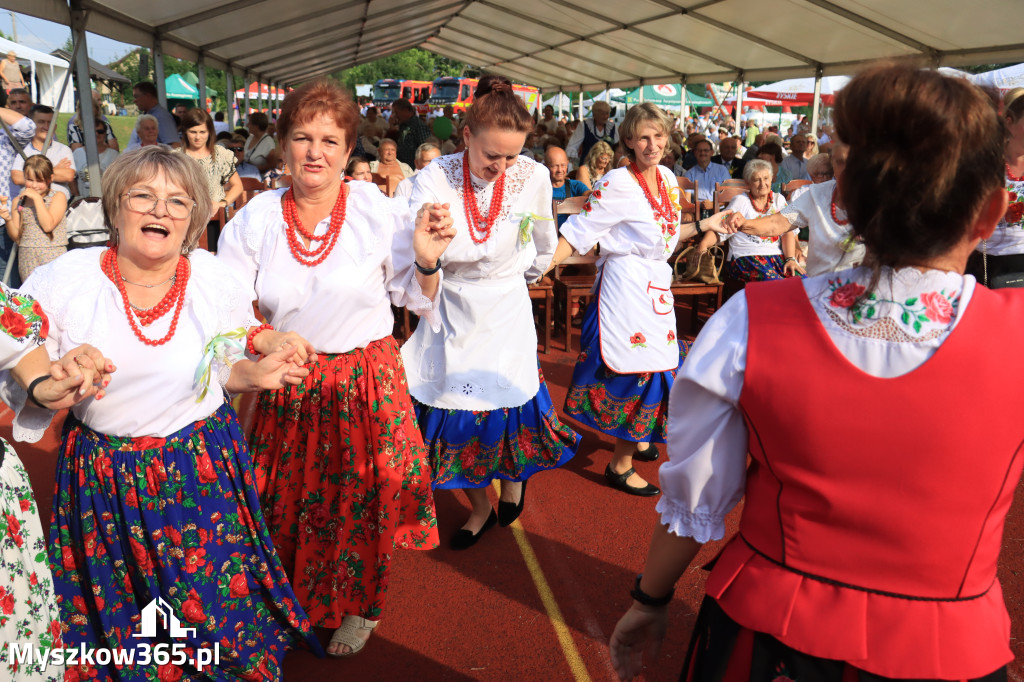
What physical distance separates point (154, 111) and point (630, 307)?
687cm

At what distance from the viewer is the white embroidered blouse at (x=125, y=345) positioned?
79.1 inches

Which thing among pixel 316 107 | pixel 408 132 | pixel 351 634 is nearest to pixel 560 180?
pixel 408 132

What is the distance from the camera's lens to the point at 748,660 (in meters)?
1.29

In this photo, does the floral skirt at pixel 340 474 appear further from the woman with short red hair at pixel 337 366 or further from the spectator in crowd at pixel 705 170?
the spectator in crowd at pixel 705 170

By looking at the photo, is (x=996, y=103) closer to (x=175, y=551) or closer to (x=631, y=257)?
(x=175, y=551)

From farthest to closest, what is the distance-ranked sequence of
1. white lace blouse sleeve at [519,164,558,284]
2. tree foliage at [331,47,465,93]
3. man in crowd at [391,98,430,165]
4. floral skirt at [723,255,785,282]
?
1. tree foliage at [331,47,465,93]
2. man in crowd at [391,98,430,165]
3. floral skirt at [723,255,785,282]
4. white lace blouse sleeve at [519,164,558,284]

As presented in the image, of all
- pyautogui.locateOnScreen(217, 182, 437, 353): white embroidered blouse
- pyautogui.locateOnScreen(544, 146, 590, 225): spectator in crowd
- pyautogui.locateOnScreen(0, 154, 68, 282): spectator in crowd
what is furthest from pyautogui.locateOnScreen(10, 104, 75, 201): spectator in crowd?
pyautogui.locateOnScreen(217, 182, 437, 353): white embroidered blouse

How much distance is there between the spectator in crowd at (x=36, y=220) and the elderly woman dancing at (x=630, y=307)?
4.78 meters

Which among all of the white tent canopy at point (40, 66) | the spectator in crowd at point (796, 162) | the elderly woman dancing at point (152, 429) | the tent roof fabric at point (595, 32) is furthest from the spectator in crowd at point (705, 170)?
the white tent canopy at point (40, 66)

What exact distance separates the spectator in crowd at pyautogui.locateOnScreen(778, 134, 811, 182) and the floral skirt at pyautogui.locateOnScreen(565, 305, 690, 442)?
24.0 feet

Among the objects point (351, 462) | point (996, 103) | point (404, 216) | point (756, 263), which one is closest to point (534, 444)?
point (351, 462)

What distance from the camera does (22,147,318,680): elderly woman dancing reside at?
2070 millimetres

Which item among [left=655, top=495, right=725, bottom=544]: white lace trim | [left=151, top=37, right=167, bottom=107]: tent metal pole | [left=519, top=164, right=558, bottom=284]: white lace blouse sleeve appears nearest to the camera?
[left=655, top=495, right=725, bottom=544]: white lace trim

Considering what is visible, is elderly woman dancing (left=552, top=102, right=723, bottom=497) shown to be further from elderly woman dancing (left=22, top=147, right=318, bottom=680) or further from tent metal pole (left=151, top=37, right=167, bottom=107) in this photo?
tent metal pole (left=151, top=37, right=167, bottom=107)
